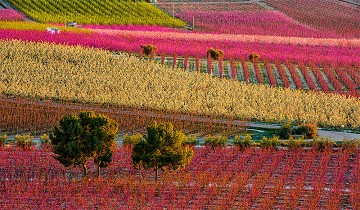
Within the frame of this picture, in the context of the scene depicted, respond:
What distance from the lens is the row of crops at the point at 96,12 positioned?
8956 cm

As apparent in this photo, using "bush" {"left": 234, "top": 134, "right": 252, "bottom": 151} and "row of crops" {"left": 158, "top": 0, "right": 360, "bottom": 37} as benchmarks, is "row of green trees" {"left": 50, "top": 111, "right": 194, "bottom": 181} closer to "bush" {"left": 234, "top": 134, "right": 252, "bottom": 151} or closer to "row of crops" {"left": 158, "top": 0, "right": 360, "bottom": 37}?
"bush" {"left": 234, "top": 134, "right": 252, "bottom": 151}

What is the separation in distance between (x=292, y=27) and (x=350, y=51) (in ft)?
46.3

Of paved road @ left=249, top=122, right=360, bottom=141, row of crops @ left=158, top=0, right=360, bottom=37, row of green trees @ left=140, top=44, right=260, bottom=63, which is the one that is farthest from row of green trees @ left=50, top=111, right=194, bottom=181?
row of crops @ left=158, top=0, right=360, bottom=37

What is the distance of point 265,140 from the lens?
45812 millimetres

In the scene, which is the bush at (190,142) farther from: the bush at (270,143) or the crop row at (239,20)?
the crop row at (239,20)

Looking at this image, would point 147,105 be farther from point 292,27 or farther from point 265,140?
point 292,27

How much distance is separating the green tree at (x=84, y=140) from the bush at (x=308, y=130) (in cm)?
1126

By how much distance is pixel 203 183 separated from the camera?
1551 inches

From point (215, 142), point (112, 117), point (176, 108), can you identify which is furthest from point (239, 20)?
point (215, 142)

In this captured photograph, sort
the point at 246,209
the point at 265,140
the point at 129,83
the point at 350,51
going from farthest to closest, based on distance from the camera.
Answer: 1. the point at 350,51
2. the point at 129,83
3. the point at 265,140
4. the point at 246,209

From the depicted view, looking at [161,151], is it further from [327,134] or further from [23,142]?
[327,134]

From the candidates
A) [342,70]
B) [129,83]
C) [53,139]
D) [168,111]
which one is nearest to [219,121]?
[168,111]

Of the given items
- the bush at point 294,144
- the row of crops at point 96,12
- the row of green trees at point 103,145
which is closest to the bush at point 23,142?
the row of green trees at point 103,145

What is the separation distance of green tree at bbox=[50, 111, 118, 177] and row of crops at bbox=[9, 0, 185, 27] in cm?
4873
